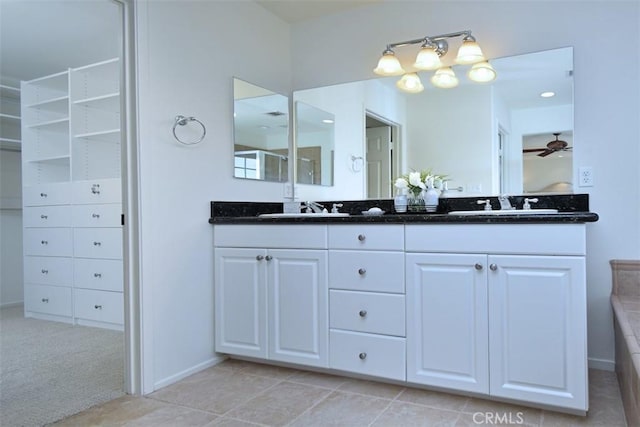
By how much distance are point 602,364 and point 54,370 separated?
2.98 m

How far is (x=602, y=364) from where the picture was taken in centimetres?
240

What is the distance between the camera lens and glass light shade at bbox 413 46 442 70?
2719 mm

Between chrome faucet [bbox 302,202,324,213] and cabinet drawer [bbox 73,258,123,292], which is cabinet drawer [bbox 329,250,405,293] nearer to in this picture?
chrome faucet [bbox 302,202,324,213]

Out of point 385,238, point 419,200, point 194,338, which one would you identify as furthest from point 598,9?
point 194,338

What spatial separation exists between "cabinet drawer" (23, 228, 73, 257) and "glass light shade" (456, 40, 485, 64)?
3.31 metres

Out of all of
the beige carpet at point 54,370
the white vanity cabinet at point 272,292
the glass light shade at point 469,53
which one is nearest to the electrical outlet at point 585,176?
the glass light shade at point 469,53

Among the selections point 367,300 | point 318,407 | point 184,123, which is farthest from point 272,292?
point 184,123

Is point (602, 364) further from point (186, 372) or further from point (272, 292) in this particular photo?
point (186, 372)

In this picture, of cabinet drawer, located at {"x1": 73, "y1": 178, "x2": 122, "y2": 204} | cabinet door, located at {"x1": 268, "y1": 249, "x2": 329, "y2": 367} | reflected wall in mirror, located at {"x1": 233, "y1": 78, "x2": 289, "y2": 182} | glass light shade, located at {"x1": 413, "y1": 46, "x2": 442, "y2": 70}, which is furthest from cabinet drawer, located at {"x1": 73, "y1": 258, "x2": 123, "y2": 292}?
glass light shade, located at {"x1": 413, "y1": 46, "x2": 442, "y2": 70}

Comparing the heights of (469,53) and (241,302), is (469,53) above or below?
above

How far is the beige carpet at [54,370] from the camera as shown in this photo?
2055 millimetres

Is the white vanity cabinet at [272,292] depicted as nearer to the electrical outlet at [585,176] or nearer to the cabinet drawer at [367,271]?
the cabinet drawer at [367,271]

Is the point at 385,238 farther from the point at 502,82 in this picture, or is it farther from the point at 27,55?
the point at 27,55

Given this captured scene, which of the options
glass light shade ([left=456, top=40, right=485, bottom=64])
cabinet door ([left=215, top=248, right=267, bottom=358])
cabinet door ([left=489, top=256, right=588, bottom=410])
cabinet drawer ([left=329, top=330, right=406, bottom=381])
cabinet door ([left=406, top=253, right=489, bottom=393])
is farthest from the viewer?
glass light shade ([left=456, top=40, right=485, bottom=64])
